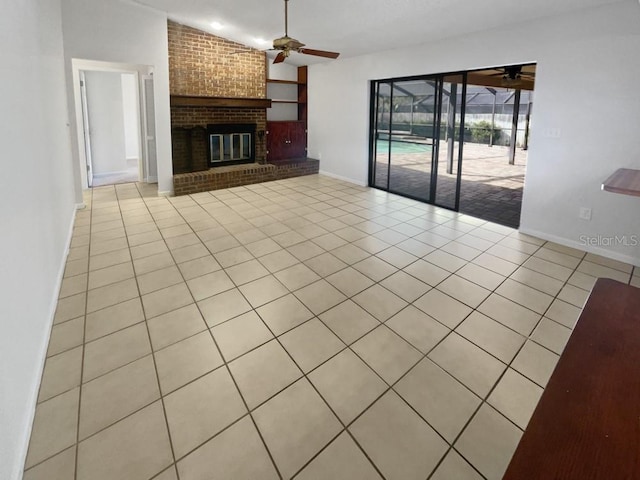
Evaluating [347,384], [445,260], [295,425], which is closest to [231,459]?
[295,425]

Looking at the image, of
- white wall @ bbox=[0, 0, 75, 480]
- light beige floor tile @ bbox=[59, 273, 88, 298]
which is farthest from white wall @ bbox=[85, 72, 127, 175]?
light beige floor tile @ bbox=[59, 273, 88, 298]

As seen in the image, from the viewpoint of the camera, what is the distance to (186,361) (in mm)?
2070

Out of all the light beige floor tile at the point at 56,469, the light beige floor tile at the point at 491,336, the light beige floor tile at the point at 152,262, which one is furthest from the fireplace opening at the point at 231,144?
the light beige floor tile at the point at 56,469

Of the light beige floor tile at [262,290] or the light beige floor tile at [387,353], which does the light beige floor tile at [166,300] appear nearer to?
the light beige floor tile at [262,290]

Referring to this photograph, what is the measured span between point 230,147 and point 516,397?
6.28 m

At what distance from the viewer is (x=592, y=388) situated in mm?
837

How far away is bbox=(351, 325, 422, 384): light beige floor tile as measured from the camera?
202cm

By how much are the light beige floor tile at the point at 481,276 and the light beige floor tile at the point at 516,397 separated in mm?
1133

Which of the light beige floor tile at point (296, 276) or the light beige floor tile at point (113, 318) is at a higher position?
the light beige floor tile at point (296, 276)

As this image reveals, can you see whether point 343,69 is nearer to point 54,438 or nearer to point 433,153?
point 433,153

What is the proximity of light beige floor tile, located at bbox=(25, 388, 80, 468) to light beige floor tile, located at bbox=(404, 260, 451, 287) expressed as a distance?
2576mm

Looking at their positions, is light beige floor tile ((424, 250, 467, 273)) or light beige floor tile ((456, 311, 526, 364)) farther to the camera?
light beige floor tile ((424, 250, 467, 273))

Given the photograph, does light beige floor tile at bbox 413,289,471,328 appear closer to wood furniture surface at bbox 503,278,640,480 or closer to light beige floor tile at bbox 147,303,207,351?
wood furniture surface at bbox 503,278,640,480

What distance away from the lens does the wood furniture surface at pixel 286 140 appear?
7.50 metres
